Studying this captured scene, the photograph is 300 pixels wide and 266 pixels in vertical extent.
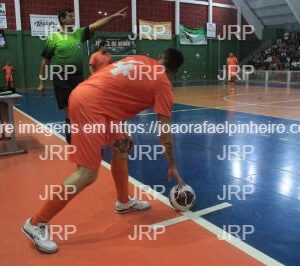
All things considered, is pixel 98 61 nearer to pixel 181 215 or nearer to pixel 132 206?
pixel 132 206

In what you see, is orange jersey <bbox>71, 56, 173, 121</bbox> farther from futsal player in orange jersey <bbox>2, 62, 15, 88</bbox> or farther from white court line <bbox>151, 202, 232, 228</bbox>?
futsal player in orange jersey <bbox>2, 62, 15, 88</bbox>

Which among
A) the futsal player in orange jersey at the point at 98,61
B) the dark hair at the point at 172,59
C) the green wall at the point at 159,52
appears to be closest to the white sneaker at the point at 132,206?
the dark hair at the point at 172,59

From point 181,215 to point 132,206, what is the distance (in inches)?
19.9

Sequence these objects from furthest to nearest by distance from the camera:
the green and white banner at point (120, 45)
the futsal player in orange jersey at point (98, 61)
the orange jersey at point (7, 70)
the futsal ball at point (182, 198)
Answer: the green and white banner at point (120, 45) < the orange jersey at point (7, 70) < the futsal player in orange jersey at point (98, 61) < the futsal ball at point (182, 198)

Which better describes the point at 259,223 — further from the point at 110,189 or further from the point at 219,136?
the point at 219,136

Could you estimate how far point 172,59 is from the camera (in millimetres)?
2896

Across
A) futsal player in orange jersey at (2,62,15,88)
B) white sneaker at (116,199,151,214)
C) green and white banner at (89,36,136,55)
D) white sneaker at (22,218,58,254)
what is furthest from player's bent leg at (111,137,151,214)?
green and white banner at (89,36,136,55)

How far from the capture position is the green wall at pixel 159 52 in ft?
65.9

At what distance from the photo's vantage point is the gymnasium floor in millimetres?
2812

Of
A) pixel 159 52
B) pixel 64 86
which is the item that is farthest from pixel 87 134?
pixel 159 52

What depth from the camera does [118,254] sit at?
112 inches

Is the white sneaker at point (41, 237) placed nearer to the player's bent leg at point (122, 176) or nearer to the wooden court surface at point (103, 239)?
the wooden court surface at point (103, 239)

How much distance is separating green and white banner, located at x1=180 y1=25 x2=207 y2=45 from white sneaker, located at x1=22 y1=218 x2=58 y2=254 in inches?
946

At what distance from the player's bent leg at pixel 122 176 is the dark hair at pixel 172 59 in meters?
0.85
